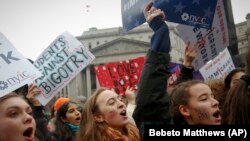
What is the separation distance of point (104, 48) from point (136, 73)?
51305 mm

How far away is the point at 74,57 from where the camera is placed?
5918 millimetres

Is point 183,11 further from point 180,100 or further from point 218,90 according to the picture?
point 180,100

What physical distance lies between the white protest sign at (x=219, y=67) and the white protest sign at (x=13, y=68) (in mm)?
2628

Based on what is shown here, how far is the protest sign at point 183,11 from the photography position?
4.06 m

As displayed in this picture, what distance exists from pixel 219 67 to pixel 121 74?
3055 mm

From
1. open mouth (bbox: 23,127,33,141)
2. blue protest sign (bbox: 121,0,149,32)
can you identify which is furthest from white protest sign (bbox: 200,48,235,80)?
open mouth (bbox: 23,127,33,141)

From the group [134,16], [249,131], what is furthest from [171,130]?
[134,16]

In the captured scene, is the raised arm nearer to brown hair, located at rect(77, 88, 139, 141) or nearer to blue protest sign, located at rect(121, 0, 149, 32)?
brown hair, located at rect(77, 88, 139, 141)

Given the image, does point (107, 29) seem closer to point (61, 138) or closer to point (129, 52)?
point (129, 52)

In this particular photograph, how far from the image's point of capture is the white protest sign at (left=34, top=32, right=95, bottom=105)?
18.1 ft

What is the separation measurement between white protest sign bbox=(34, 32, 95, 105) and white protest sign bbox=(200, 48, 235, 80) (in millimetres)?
1866

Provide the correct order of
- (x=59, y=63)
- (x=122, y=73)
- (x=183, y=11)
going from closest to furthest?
(x=183, y=11), (x=59, y=63), (x=122, y=73)

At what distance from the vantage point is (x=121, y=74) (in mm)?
7926

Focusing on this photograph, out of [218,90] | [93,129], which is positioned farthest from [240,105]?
[218,90]
